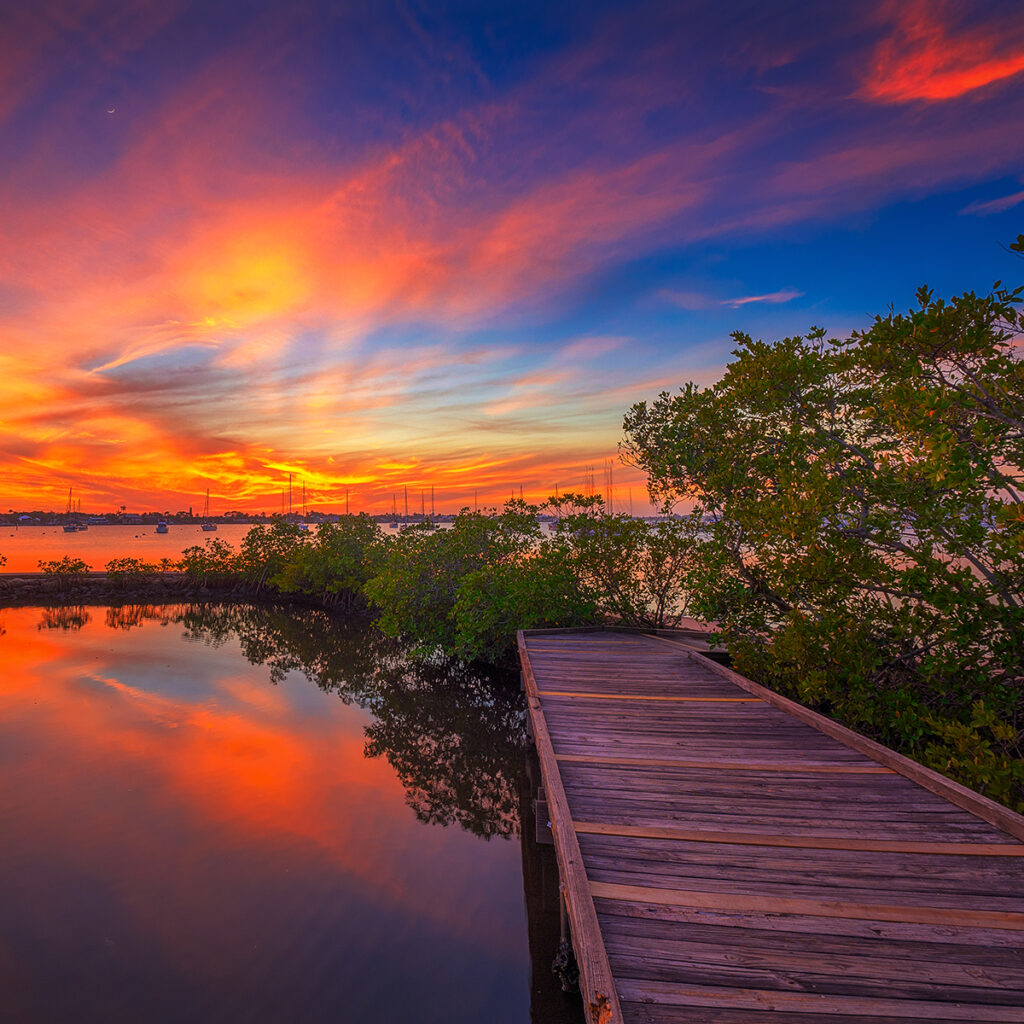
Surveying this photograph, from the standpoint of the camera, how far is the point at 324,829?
23.1 feet

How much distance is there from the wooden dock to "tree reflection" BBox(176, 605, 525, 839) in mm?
3939

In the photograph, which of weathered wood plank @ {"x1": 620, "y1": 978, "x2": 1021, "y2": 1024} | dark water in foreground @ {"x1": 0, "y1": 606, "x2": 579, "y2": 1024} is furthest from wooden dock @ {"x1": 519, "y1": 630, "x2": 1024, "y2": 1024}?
dark water in foreground @ {"x1": 0, "y1": 606, "x2": 579, "y2": 1024}

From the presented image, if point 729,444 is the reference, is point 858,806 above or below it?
below

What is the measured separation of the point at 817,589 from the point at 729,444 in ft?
10.2

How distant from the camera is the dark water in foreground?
14.7 feet

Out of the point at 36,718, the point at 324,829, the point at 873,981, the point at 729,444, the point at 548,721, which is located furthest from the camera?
the point at 36,718

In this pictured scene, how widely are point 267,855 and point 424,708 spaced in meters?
5.38

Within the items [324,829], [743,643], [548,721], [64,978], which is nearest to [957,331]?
[743,643]

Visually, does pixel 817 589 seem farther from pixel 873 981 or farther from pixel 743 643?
pixel 873 981

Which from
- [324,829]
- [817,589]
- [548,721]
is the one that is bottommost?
[324,829]

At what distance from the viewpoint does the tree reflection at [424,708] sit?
8102 mm

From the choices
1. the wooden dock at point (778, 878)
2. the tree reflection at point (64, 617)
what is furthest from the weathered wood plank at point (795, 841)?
the tree reflection at point (64, 617)

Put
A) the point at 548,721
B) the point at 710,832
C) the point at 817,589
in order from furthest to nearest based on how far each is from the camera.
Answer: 1. the point at 817,589
2. the point at 548,721
3. the point at 710,832

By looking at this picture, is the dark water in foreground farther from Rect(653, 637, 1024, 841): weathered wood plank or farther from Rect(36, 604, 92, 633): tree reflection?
Rect(36, 604, 92, 633): tree reflection
